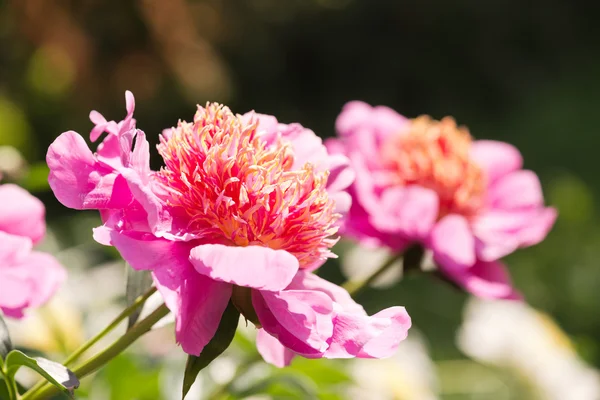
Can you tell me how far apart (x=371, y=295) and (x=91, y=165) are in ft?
6.07

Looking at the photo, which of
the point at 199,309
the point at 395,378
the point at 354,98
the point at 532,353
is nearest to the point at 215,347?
the point at 199,309

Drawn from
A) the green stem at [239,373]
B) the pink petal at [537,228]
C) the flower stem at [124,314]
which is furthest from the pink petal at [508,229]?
the flower stem at [124,314]

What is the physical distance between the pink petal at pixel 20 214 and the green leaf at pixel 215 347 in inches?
5.1

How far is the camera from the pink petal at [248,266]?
30 centimetres

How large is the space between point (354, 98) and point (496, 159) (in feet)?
9.92

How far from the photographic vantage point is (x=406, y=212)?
55cm

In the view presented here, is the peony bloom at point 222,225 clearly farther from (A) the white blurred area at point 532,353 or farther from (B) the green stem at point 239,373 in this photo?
(A) the white blurred area at point 532,353

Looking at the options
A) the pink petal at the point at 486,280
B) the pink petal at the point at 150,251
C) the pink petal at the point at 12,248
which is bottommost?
the pink petal at the point at 486,280

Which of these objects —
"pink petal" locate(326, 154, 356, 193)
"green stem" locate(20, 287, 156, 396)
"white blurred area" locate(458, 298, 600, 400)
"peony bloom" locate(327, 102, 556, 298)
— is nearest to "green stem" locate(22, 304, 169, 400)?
"green stem" locate(20, 287, 156, 396)

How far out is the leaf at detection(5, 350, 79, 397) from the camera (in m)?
0.31

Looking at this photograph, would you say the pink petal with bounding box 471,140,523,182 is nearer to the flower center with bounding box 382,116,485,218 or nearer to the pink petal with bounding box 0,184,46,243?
the flower center with bounding box 382,116,485,218

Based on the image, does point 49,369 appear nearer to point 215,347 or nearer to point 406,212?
point 215,347

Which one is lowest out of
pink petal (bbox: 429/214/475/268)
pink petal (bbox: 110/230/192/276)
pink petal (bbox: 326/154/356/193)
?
pink petal (bbox: 429/214/475/268)

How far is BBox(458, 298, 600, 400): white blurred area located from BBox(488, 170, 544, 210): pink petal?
31 cm
